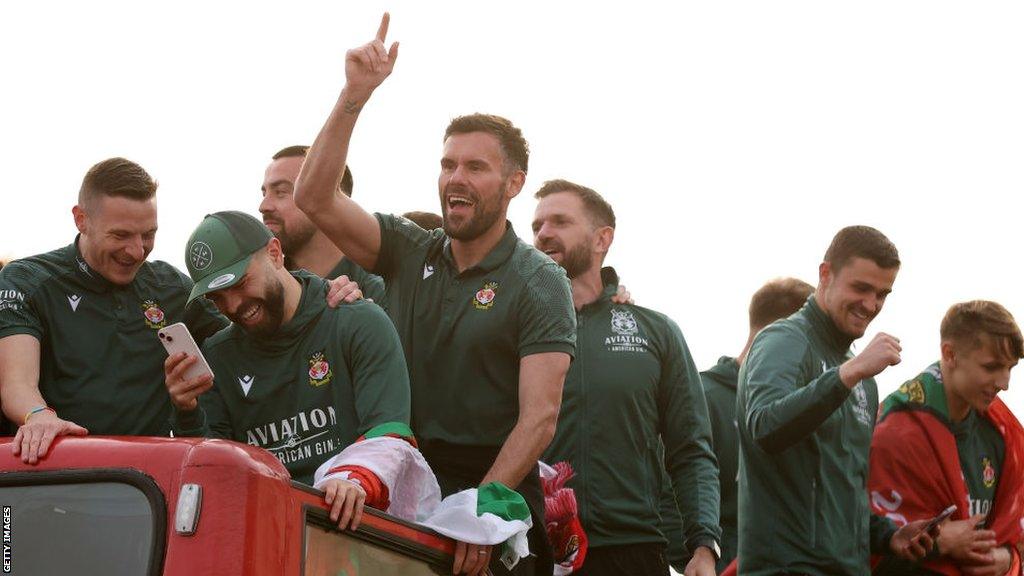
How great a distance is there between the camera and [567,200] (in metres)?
7.14

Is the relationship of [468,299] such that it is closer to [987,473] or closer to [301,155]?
[301,155]

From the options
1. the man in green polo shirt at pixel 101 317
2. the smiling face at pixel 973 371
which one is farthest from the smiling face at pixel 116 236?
the smiling face at pixel 973 371

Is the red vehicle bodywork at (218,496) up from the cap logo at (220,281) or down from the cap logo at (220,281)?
down

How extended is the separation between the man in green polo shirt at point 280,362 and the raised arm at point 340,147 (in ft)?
1.88

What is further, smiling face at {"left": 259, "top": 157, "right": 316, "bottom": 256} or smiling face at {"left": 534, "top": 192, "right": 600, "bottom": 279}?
smiling face at {"left": 534, "top": 192, "right": 600, "bottom": 279}

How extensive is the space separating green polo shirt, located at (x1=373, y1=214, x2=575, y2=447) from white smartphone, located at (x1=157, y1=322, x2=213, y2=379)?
3.18 feet

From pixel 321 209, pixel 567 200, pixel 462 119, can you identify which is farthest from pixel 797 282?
pixel 321 209

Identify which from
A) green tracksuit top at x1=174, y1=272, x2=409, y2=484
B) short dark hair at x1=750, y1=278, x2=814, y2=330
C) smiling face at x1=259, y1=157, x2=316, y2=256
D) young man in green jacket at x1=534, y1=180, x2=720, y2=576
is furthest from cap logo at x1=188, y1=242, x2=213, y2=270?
short dark hair at x1=750, y1=278, x2=814, y2=330

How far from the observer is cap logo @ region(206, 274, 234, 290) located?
4.63 metres

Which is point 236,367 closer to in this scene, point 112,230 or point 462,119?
point 112,230

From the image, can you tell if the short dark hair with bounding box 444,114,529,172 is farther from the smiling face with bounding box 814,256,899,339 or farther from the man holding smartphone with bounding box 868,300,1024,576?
the man holding smartphone with bounding box 868,300,1024,576

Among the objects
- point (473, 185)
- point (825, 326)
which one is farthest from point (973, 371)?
point (473, 185)

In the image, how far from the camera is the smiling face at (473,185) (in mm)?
5484

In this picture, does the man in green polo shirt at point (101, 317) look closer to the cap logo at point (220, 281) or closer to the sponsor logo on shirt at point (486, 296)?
the cap logo at point (220, 281)
